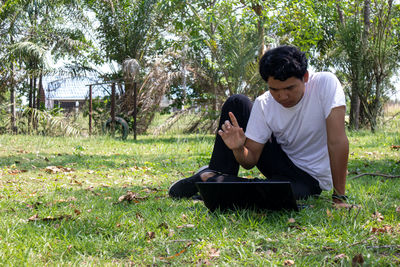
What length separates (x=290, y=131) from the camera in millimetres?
3152

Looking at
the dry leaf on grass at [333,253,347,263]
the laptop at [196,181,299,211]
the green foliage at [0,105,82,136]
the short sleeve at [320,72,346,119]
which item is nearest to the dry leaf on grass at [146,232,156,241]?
the laptop at [196,181,299,211]

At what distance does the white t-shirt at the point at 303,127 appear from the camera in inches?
119

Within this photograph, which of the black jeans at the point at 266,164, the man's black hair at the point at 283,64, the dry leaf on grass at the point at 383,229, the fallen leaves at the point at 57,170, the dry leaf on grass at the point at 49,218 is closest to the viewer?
the dry leaf on grass at the point at 383,229

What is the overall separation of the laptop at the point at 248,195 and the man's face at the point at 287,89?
69cm

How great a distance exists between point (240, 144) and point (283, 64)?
670 millimetres

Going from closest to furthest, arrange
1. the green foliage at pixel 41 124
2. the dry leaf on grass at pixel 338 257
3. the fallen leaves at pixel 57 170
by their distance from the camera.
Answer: the dry leaf on grass at pixel 338 257
the fallen leaves at pixel 57 170
the green foliage at pixel 41 124

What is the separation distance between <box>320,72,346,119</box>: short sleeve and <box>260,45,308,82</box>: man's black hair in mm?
189

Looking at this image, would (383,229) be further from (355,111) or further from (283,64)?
(355,111)

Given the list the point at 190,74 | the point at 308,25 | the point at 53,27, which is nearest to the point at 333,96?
the point at 308,25

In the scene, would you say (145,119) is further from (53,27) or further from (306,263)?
(306,263)

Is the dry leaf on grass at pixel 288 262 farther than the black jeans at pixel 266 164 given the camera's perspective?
No

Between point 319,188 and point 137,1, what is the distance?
15.4 m

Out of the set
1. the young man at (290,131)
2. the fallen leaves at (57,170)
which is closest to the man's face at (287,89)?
the young man at (290,131)

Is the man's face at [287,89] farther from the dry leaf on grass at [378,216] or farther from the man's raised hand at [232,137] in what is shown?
the dry leaf on grass at [378,216]
